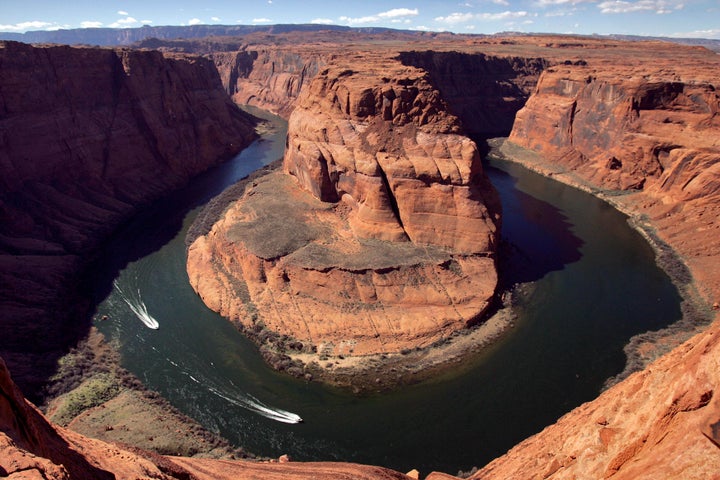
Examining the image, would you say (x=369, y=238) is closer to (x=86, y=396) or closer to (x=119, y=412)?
(x=119, y=412)

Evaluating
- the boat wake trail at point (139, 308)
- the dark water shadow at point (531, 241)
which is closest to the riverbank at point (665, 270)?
the dark water shadow at point (531, 241)

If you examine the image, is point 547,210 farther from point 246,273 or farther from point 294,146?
point 246,273

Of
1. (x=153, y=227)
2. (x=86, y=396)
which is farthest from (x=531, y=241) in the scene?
(x=153, y=227)

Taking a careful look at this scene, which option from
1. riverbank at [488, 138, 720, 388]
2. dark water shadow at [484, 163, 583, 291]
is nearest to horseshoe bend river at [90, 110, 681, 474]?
dark water shadow at [484, 163, 583, 291]

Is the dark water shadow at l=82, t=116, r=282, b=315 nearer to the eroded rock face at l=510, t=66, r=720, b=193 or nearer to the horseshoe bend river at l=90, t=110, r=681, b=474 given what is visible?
the horseshoe bend river at l=90, t=110, r=681, b=474

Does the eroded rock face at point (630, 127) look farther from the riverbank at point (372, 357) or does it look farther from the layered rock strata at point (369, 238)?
the riverbank at point (372, 357)
